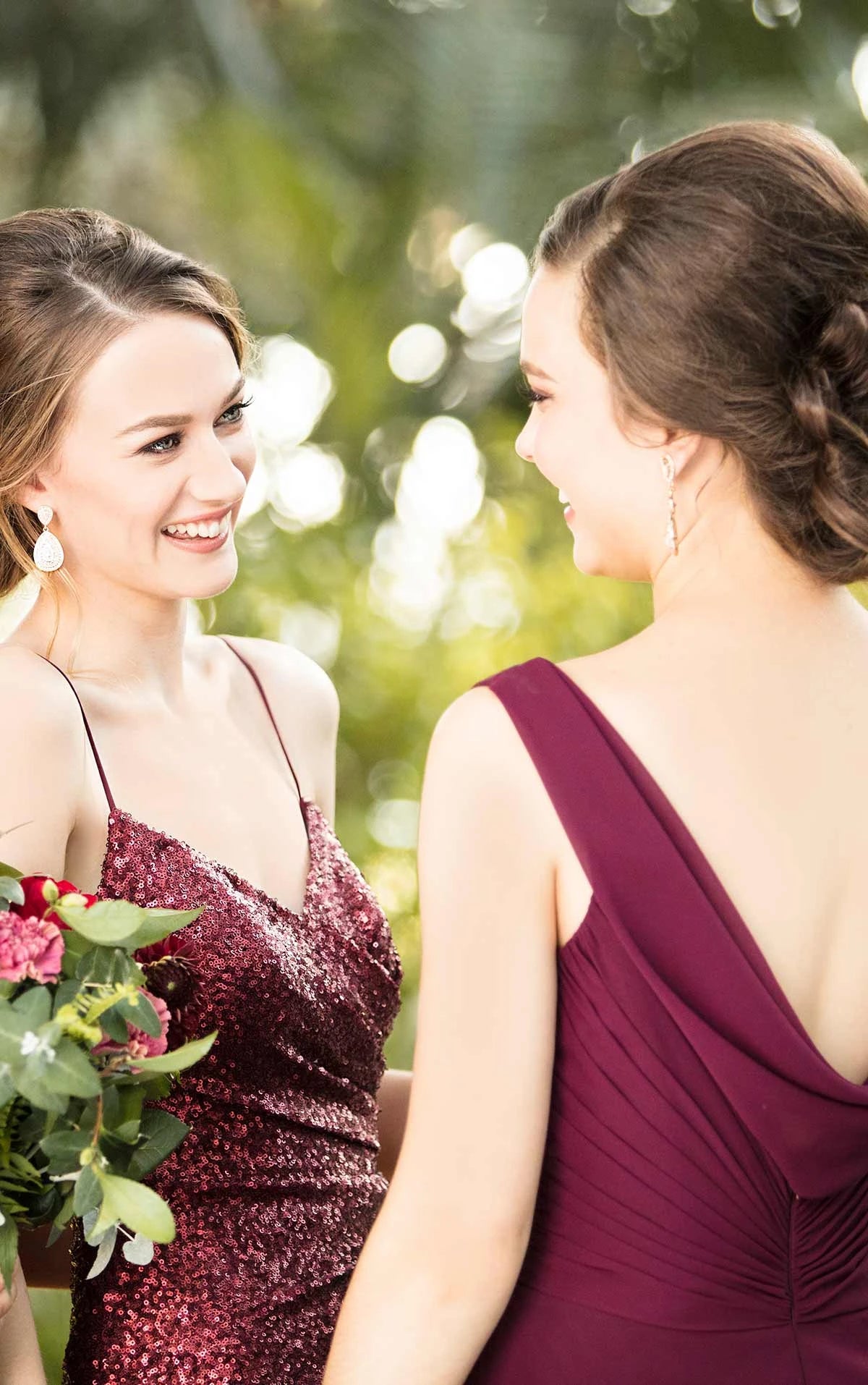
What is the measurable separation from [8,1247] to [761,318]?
1.21 m

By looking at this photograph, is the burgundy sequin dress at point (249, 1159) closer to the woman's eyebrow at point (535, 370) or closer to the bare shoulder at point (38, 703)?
the bare shoulder at point (38, 703)

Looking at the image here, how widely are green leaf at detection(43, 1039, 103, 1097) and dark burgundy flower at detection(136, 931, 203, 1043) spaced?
0.39m

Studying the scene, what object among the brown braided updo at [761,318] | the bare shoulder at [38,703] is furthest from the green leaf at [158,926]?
the brown braided updo at [761,318]

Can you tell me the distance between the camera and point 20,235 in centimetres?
242

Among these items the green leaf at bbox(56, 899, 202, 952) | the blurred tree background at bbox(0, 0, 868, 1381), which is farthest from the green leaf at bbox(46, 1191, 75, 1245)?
the blurred tree background at bbox(0, 0, 868, 1381)

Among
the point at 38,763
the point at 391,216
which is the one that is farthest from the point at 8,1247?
the point at 391,216

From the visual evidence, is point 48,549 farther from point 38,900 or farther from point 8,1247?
point 8,1247

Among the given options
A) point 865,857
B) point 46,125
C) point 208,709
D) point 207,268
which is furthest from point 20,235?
point 46,125

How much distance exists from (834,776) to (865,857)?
0.08 meters

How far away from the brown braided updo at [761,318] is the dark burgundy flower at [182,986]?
0.91m

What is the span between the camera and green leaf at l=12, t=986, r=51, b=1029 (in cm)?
143

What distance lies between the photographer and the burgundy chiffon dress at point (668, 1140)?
4.62 feet

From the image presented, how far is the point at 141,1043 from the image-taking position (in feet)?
5.07

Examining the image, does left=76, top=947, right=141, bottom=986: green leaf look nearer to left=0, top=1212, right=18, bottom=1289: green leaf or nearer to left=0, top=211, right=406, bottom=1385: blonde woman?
left=0, top=1212, right=18, bottom=1289: green leaf
